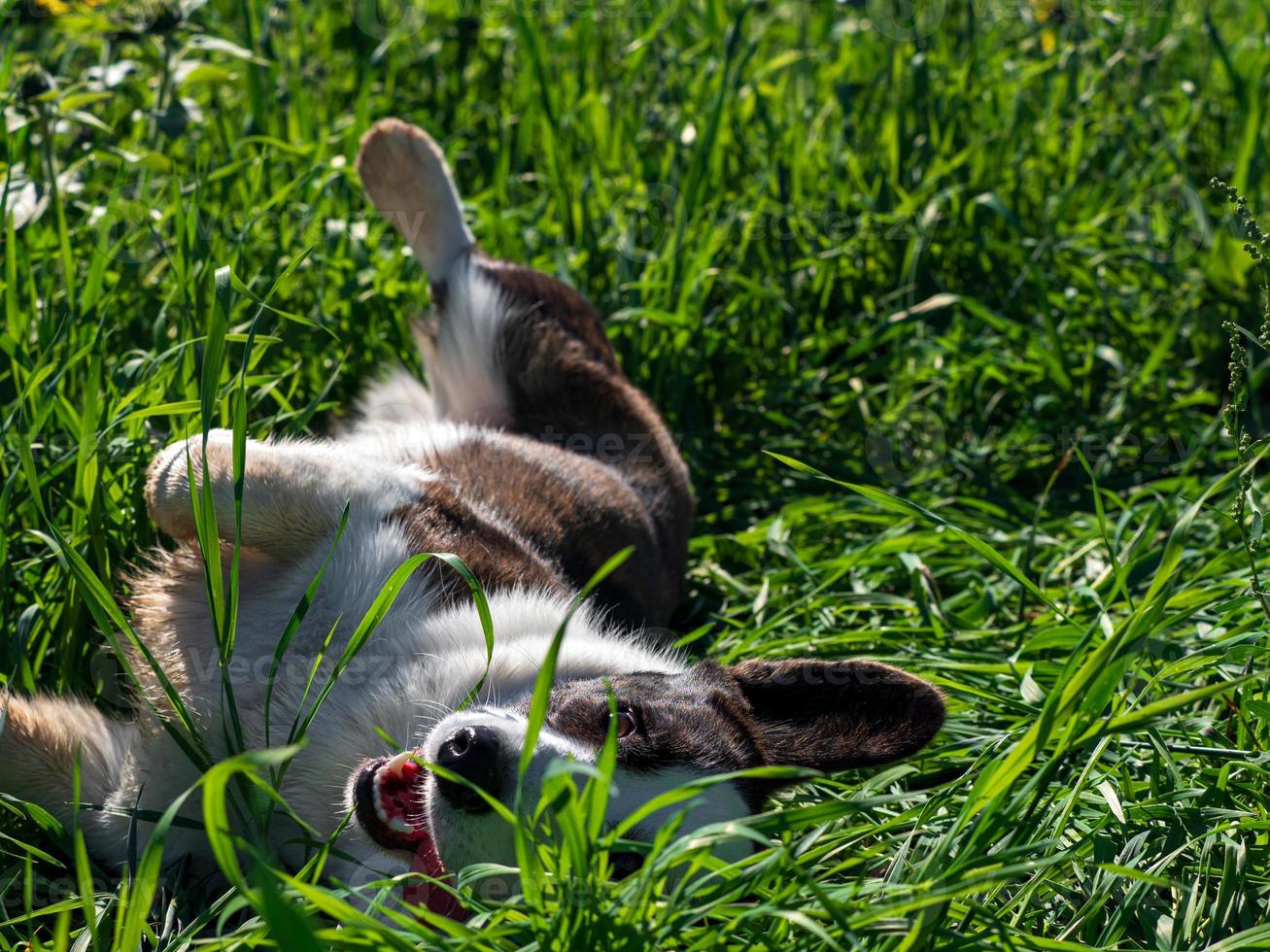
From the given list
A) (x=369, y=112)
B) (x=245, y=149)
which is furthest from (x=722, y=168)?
(x=245, y=149)

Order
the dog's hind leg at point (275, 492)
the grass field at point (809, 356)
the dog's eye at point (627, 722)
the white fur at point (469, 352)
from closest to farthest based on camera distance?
1. the grass field at point (809, 356)
2. the dog's eye at point (627, 722)
3. the dog's hind leg at point (275, 492)
4. the white fur at point (469, 352)

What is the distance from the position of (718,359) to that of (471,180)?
116 centimetres

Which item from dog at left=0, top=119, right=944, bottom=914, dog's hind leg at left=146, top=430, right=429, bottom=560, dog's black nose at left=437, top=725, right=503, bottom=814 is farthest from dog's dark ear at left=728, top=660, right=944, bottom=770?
dog's hind leg at left=146, top=430, right=429, bottom=560

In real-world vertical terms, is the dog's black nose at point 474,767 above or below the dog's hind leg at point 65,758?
above

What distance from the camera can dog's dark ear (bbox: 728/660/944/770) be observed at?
2.09 meters

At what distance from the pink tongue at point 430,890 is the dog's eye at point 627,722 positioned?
0.34m

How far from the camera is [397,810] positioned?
6.68 feet

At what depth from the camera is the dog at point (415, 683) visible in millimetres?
2021

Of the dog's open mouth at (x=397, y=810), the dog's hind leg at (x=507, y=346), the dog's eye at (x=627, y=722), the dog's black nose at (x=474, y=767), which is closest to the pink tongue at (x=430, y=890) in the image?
the dog's open mouth at (x=397, y=810)

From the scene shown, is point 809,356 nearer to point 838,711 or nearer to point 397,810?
point 838,711

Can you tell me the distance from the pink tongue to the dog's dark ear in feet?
1.86

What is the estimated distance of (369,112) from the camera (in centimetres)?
430

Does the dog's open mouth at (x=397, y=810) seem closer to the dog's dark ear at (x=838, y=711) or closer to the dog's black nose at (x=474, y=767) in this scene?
the dog's black nose at (x=474, y=767)

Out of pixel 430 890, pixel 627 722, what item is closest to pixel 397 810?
pixel 430 890
